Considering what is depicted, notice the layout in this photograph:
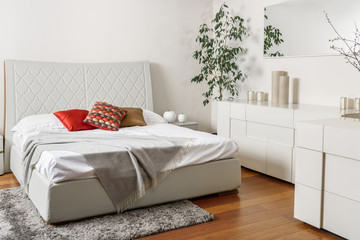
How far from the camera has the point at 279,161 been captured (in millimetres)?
3869

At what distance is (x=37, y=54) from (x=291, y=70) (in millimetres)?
2968

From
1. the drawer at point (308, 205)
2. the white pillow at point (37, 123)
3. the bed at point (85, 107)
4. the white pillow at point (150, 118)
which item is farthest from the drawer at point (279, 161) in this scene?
the white pillow at point (37, 123)

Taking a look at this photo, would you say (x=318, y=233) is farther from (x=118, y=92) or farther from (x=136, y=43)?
(x=136, y=43)

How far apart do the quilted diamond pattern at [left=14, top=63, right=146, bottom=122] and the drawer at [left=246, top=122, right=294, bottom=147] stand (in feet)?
5.02

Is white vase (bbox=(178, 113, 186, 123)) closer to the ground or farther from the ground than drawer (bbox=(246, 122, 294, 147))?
farther from the ground

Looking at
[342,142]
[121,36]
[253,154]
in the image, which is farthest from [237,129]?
[342,142]

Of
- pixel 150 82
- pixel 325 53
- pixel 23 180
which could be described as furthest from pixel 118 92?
pixel 325 53

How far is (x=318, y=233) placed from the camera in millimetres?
2625

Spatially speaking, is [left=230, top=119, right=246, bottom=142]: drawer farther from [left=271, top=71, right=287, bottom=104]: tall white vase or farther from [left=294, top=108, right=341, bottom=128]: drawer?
[left=294, top=108, right=341, bottom=128]: drawer

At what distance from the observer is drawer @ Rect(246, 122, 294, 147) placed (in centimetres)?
373

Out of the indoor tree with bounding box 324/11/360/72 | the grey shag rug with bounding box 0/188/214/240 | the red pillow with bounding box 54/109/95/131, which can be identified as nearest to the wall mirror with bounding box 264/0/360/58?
the indoor tree with bounding box 324/11/360/72

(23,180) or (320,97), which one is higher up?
(320,97)

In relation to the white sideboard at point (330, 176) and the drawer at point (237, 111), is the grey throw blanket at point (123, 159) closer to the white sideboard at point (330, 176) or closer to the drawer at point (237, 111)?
the white sideboard at point (330, 176)

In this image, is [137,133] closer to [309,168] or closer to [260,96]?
[260,96]
